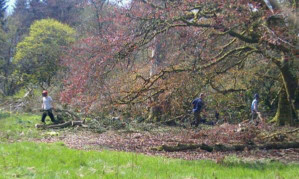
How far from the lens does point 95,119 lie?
51.4 feet

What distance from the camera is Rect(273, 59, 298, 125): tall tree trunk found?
14312 mm

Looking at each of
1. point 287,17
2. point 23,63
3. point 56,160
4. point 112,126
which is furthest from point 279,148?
point 23,63

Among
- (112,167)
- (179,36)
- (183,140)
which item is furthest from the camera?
(183,140)

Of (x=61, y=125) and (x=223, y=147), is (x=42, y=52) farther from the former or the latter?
(x=223, y=147)

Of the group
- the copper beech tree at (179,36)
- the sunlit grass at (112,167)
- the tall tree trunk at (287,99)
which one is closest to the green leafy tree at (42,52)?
the copper beech tree at (179,36)

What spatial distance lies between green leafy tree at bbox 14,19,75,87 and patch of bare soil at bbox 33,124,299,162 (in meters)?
16.9

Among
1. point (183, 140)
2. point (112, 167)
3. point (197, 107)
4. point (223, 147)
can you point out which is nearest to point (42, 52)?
point (197, 107)

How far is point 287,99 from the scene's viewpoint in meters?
15.9

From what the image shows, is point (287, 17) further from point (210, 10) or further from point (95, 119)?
point (95, 119)

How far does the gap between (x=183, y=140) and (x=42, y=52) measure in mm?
21507

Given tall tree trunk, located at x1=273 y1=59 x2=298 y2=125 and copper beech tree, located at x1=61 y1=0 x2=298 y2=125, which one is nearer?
copper beech tree, located at x1=61 y1=0 x2=298 y2=125

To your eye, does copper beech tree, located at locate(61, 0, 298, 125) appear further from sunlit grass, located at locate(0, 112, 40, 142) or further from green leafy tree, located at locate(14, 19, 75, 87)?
green leafy tree, located at locate(14, 19, 75, 87)

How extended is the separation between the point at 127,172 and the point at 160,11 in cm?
564

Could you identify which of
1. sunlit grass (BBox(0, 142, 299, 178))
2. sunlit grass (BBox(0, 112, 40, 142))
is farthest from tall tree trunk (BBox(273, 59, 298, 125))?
sunlit grass (BBox(0, 112, 40, 142))
